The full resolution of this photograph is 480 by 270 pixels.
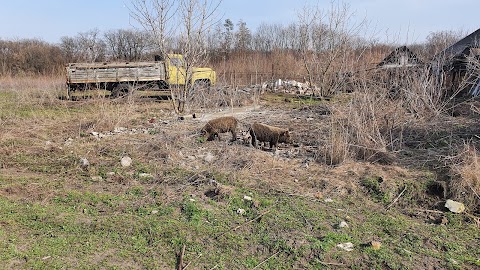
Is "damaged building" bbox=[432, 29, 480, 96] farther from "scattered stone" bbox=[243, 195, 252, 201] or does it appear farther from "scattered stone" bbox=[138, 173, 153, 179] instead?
"scattered stone" bbox=[138, 173, 153, 179]

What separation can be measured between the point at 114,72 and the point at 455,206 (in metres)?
12.6

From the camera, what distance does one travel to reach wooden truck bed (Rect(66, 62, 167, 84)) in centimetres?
1356

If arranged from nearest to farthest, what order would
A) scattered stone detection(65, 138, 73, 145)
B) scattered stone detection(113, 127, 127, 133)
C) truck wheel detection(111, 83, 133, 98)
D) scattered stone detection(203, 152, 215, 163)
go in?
1. scattered stone detection(203, 152, 215, 163)
2. scattered stone detection(65, 138, 73, 145)
3. scattered stone detection(113, 127, 127, 133)
4. truck wheel detection(111, 83, 133, 98)

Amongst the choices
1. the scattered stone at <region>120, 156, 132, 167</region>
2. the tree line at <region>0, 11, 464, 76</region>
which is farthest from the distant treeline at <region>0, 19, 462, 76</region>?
the scattered stone at <region>120, 156, 132, 167</region>

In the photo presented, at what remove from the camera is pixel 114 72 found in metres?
13.9

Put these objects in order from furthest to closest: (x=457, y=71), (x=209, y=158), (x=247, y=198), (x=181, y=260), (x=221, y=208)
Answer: (x=457, y=71), (x=209, y=158), (x=247, y=198), (x=221, y=208), (x=181, y=260)

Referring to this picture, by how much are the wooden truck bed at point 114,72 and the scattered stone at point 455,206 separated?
36.9 ft

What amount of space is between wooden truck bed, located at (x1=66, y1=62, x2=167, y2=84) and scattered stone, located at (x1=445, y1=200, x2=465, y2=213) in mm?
11236

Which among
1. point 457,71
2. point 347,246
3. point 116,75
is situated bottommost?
point 347,246

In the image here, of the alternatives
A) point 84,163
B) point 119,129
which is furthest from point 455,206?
point 119,129

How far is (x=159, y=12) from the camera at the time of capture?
976 cm

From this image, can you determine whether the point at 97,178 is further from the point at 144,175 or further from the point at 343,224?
the point at 343,224

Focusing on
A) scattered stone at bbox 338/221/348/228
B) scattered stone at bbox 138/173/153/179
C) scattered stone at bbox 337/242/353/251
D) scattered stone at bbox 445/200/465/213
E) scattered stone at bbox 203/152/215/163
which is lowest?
scattered stone at bbox 337/242/353/251

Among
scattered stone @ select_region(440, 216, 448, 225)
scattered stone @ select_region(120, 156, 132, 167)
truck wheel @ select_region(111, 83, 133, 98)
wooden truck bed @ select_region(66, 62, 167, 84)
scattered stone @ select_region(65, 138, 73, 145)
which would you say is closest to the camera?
scattered stone @ select_region(440, 216, 448, 225)
